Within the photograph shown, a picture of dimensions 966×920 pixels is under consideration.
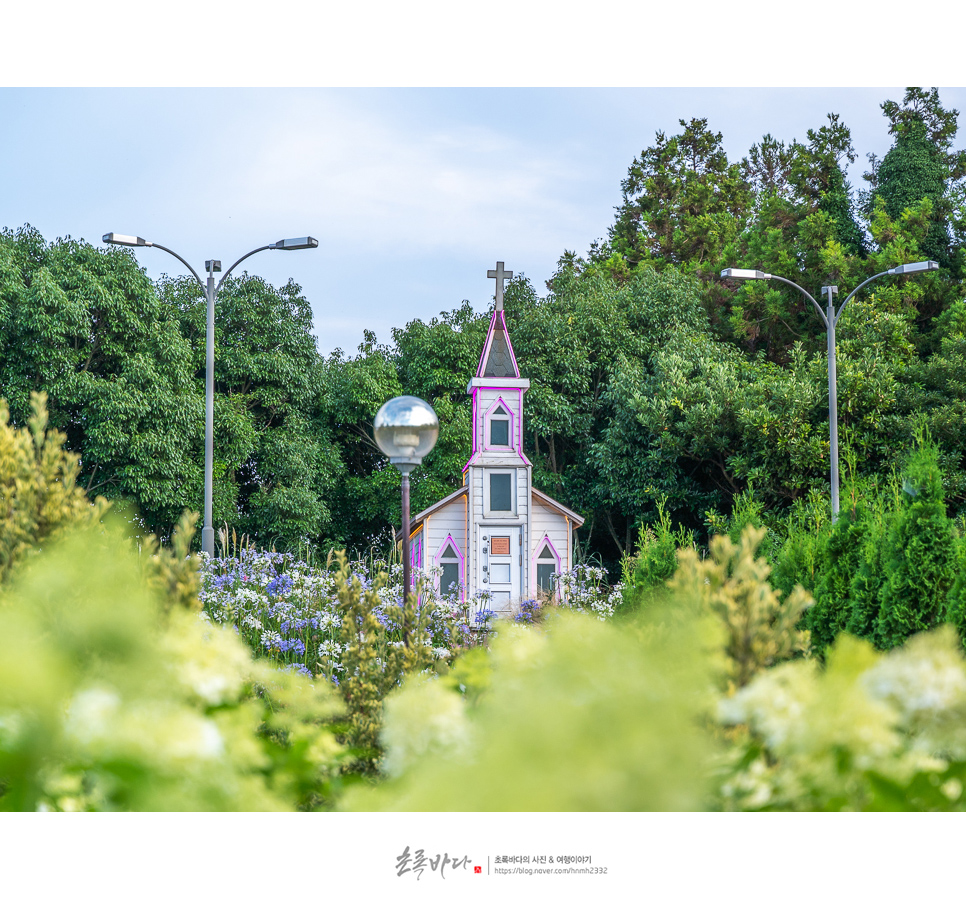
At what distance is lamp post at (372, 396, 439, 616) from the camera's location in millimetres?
4160

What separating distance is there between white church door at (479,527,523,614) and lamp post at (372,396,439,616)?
824 cm

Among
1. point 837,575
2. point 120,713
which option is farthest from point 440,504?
point 120,713

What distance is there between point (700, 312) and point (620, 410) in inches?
161

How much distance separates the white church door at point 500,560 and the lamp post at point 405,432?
8240 millimetres

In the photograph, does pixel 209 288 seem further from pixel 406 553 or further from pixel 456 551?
pixel 406 553

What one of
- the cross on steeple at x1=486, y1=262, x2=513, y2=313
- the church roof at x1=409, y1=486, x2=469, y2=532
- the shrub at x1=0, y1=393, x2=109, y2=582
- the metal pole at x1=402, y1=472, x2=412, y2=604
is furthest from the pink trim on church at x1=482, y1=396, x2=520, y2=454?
the shrub at x1=0, y1=393, x2=109, y2=582

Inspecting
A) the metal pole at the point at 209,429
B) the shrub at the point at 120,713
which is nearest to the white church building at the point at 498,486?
the metal pole at the point at 209,429

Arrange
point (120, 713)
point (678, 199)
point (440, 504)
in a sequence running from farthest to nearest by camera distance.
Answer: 1. point (678, 199)
2. point (440, 504)
3. point (120, 713)

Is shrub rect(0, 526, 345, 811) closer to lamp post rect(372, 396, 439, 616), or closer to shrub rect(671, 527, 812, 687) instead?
shrub rect(671, 527, 812, 687)

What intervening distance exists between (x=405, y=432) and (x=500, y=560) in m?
8.62

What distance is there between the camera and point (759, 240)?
19.1 meters

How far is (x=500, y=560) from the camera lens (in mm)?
12570
